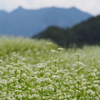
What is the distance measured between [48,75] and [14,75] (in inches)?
25.3

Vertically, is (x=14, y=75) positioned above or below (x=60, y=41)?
below

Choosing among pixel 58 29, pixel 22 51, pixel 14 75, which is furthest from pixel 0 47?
pixel 58 29

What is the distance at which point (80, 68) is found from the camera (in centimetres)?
580

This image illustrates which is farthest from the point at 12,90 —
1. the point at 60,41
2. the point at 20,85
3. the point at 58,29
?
the point at 58,29

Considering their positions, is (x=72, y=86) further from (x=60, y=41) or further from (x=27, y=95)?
(x=60, y=41)

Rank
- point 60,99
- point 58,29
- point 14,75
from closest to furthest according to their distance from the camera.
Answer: point 60,99, point 14,75, point 58,29

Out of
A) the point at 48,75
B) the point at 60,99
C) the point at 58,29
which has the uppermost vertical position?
the point at 58,29

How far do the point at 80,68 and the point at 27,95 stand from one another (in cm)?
114

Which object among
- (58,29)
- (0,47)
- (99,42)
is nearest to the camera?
(0,47)

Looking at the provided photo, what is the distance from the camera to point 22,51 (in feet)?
51.5

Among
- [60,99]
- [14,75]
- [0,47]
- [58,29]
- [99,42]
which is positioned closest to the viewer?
[60,99]

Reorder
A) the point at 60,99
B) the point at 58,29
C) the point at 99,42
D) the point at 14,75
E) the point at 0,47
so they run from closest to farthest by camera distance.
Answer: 1. the point at 60,99
2. the point at 14,75
3. the point at 0,47
4. the point at 99,42
5. the point at 58,29

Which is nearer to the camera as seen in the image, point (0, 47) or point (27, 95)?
point (27, 95)

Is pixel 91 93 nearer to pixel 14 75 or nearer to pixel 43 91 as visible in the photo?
pixel 43 91
